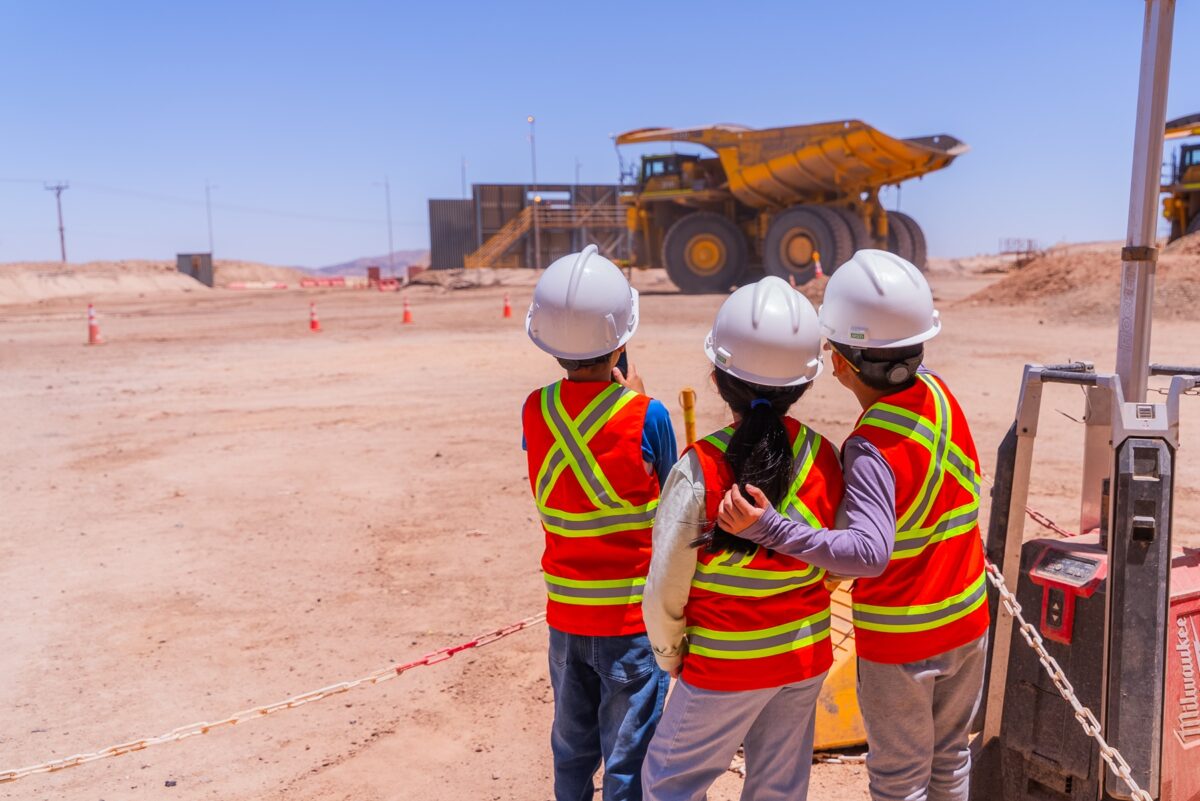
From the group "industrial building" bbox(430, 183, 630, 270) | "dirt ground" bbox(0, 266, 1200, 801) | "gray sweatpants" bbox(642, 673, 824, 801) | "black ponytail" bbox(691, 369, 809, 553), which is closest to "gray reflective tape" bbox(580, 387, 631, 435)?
"black ponytail" bbox(691, 369, 809, 553)

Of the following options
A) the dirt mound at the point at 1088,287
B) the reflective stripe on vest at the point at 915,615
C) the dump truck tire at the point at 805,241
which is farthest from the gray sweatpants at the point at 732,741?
the dump truck tire at the point at 805,241

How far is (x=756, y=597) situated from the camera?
2.13 meters

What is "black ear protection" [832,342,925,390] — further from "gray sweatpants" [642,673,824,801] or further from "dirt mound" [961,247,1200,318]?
"dirt mound" [961,247,1200,318]

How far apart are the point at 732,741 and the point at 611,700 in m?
0.41

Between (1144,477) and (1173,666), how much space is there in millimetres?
521

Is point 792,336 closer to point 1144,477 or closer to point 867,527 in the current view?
point 867,527

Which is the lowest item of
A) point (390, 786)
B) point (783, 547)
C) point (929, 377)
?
point (390, 786)

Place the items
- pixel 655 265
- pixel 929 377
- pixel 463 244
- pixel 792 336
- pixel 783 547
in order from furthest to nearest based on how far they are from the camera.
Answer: pixel 463 244
pixel 655 265
pixel 929 377
pixel 792 336
pixel 783 547

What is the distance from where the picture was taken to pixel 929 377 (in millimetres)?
2406

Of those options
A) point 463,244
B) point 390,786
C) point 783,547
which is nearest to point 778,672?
point 783,547

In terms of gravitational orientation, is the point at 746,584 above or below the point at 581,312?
below

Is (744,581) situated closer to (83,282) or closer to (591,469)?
(591,469)

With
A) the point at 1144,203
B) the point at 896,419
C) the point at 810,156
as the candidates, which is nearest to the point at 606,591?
the point at 896,419

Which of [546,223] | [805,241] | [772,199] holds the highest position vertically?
[546,223]
